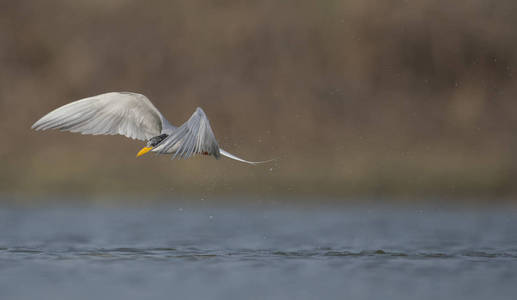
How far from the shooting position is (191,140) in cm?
1077

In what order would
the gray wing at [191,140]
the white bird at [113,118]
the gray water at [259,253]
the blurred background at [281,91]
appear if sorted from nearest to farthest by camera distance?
the gray water at [259,253] → the gray wing at [191,140] → the white bird at [113,118] → the blurred background at [281,91]

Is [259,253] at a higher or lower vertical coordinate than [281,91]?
lower

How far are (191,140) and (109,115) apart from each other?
154cm

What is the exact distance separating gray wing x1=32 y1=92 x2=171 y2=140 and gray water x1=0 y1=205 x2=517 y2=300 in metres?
1.58

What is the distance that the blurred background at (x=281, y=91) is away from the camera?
20797 millimetres

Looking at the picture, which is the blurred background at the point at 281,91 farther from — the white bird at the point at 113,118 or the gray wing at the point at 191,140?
the gray wing at the point at 191,140

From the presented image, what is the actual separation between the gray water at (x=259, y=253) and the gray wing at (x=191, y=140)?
4.58 ft

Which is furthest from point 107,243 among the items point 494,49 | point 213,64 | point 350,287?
point 494,49

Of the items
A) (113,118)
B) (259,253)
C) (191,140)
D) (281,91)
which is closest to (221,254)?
(259,253)

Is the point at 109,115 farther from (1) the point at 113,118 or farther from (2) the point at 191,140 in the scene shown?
(2) the point at 191,140

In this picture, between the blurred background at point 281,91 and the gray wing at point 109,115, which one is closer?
the gray wing at point 109,115

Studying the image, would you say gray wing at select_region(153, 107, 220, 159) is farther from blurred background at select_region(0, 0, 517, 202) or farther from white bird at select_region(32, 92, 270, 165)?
blurred background at select_region(0, 0, 517, 202)

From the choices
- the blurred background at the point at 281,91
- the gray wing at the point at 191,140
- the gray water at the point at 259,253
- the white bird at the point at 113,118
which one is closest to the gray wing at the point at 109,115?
the white bird at the point at 113,118

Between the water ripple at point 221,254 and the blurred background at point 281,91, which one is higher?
the blurred background at point 281,91
